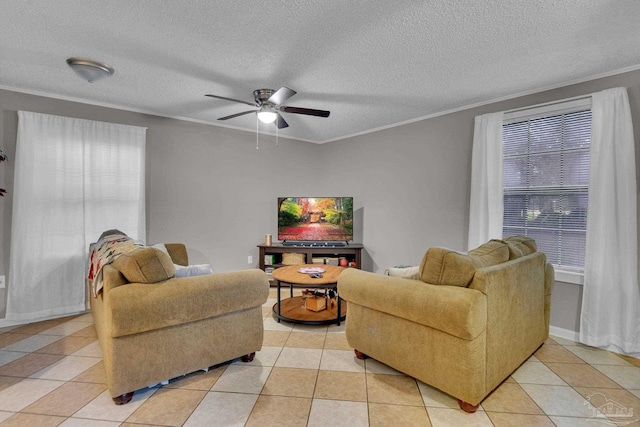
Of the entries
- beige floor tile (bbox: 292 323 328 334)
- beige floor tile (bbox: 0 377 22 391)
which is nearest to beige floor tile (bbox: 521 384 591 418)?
Result: beige floor tile (bbox: 292 323 328 334)

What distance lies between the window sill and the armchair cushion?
144cm

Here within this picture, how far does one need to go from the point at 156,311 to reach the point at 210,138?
3.07 m

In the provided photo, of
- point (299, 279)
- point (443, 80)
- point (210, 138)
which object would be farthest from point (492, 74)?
point (210, 138)

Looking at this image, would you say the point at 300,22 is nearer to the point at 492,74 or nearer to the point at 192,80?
the point at 192,80

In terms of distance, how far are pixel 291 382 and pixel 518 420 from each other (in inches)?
54.4

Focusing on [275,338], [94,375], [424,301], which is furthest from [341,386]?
[94,375]

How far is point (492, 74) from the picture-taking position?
267 cm

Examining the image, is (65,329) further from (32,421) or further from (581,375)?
(581,375)

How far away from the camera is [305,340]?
2.74 metres

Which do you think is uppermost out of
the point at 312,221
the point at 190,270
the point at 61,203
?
the point at 61,203

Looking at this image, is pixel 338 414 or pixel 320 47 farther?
pixel 320 47

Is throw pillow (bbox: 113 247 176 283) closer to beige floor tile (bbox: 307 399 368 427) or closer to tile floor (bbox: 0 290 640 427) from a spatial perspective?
tile floor (bbox: 0 290 640 427)

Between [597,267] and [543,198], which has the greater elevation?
[543,198]

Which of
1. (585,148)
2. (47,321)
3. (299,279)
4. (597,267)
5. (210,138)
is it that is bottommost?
(47,321)
